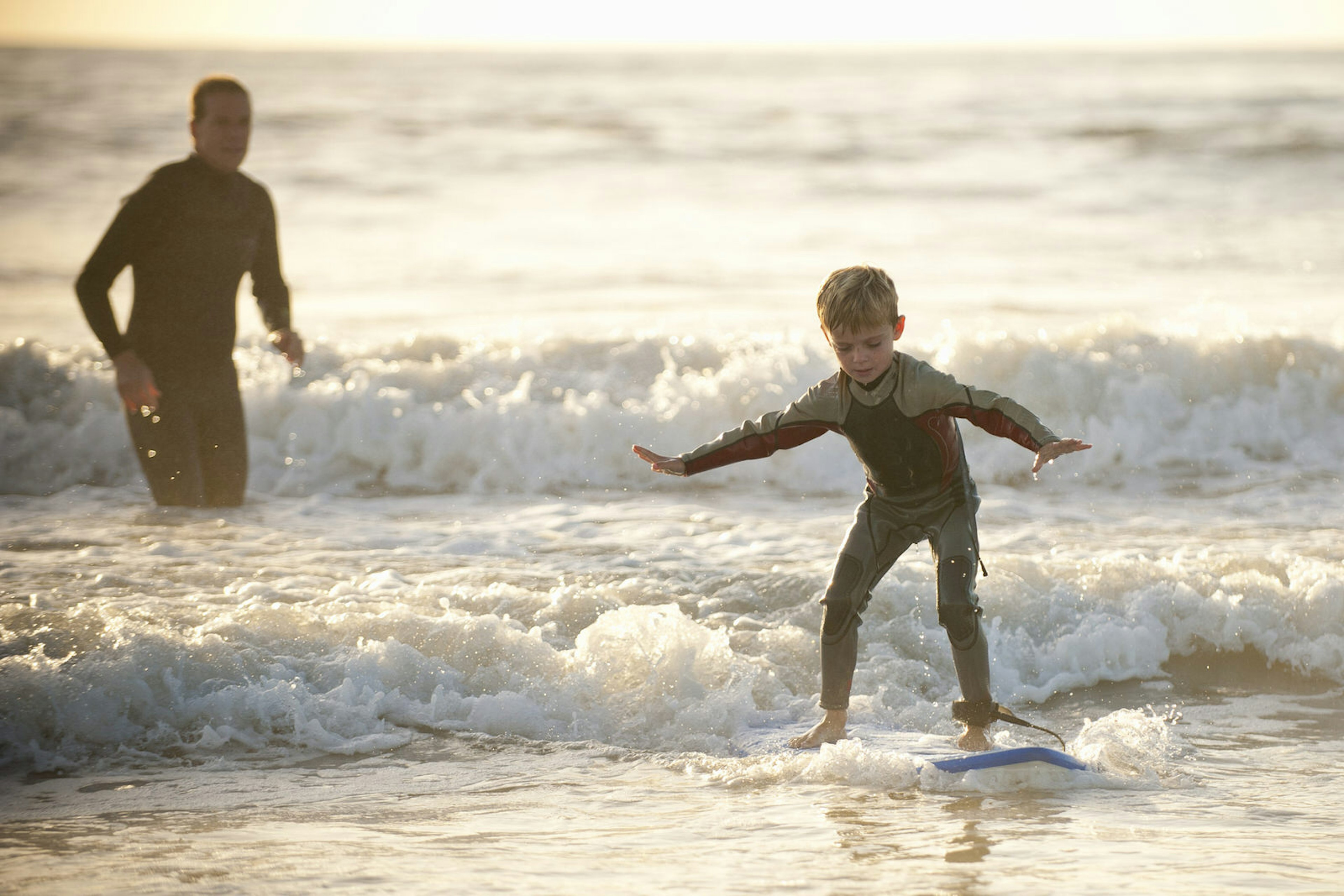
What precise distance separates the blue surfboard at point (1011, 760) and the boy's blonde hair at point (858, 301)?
1.38 metres

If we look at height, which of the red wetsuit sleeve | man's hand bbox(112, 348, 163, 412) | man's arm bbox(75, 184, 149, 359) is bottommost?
the red wetsuit sleeve

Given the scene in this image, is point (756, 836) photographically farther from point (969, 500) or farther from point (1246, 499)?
point (1246, 499)

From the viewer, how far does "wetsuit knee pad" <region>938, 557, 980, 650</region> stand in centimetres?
402

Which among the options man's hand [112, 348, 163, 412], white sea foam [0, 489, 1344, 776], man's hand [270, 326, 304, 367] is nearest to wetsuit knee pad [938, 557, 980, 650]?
white sea foam [0, 489, 1344, 776]

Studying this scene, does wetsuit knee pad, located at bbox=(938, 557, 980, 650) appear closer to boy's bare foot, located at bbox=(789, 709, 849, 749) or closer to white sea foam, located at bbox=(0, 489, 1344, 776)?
boy's bare foot, located at bbox=(789, 709, 849, 749)

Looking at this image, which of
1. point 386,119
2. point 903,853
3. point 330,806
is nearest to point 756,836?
point 903,853

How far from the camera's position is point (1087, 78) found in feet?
145

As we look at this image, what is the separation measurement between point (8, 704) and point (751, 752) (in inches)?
105

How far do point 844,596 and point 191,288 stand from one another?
12.1ft

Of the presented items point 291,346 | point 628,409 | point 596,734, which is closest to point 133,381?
point 291,346

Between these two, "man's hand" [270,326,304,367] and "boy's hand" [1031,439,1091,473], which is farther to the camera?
"man's hand" [270,326,304,367]

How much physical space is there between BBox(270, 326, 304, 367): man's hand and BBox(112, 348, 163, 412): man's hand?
2.23ft

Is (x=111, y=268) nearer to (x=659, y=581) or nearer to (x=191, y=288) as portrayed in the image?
(x=191, y=288)

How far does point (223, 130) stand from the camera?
19.6 ft
